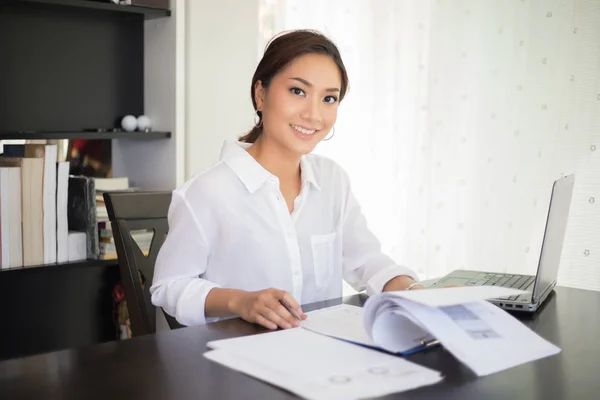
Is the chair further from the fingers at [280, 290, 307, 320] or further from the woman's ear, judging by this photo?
the fingers at [280, 290, 307, 320]

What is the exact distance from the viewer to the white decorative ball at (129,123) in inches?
116

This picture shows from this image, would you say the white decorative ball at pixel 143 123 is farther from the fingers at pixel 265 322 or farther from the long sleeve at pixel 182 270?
the fingers at pixel 265 322

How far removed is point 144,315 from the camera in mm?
1850

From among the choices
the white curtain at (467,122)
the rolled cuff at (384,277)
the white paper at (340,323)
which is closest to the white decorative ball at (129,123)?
the white curtain at (467,122)

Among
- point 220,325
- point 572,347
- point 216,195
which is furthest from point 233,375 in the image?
point 216,195

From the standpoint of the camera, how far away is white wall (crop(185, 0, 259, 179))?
294 centimetres

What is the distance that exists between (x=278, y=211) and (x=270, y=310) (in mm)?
476

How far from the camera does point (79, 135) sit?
2.71 m

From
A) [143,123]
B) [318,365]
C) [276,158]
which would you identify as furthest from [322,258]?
[143,123]

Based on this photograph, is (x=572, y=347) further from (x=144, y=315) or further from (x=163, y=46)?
(x=163, y=46)

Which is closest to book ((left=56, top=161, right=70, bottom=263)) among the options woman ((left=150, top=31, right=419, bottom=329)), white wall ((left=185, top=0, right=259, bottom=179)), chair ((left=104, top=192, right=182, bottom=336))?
white wall ((left=185, top=0, right=259, bottom=179))

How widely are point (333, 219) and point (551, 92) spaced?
3.78ft

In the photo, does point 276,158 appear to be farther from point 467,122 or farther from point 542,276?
point 467,122

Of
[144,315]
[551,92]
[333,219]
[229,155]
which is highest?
[551,92]
